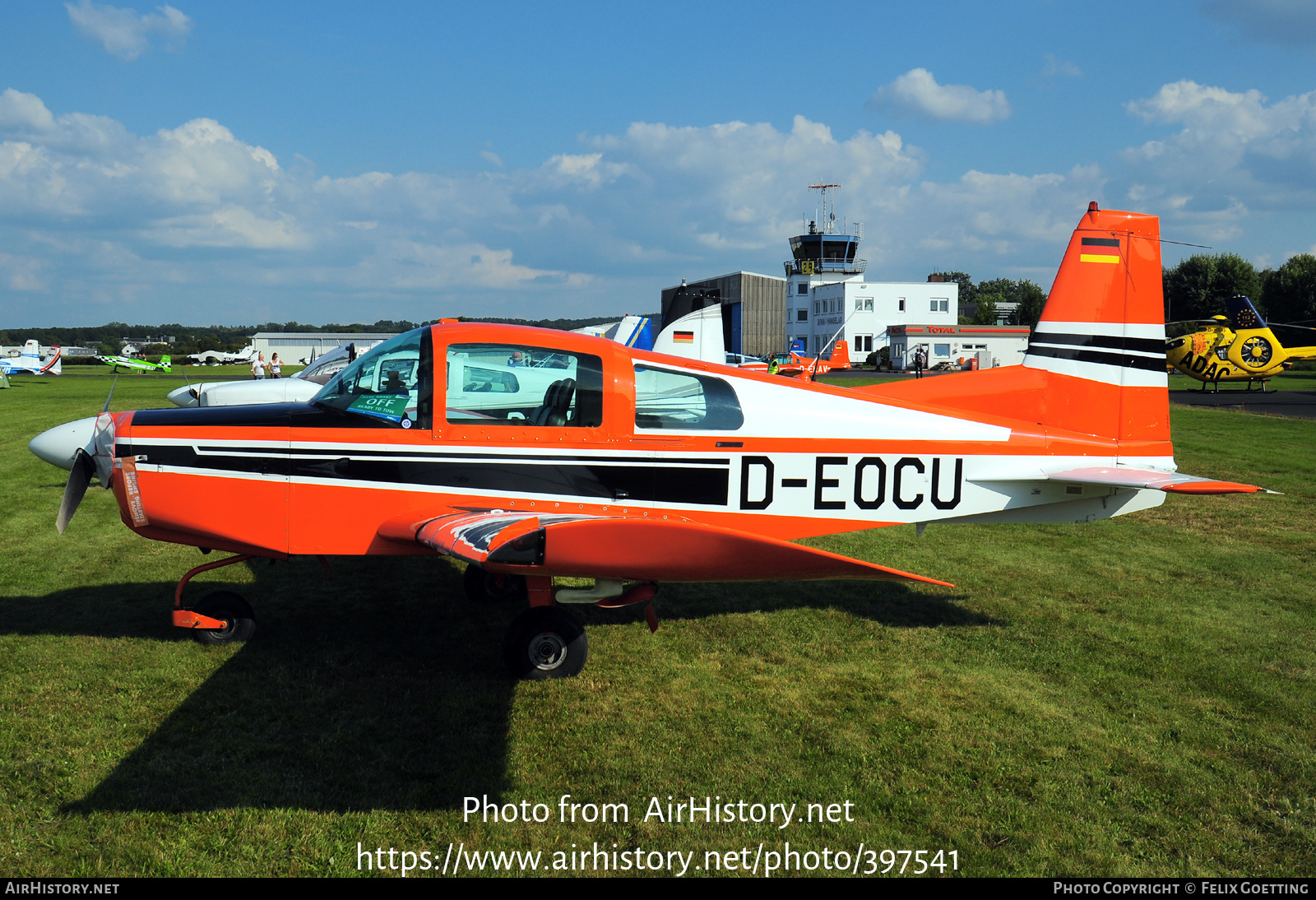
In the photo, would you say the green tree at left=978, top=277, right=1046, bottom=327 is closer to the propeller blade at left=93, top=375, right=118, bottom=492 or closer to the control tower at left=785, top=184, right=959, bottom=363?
the control tower at left=785, top=184, right=959, bottom=363

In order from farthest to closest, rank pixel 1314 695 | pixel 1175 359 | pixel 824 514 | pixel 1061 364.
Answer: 1. pixel 1175 359
2. pixel 1061 364
3. pixel 824 514
4. pixel 1314 695

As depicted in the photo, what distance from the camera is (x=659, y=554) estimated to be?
3482 millimetres

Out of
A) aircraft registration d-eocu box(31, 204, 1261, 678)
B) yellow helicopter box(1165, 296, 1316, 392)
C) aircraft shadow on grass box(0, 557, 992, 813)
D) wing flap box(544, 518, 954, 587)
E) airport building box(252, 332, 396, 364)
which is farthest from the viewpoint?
airport building box(252, 332, 396, 364)

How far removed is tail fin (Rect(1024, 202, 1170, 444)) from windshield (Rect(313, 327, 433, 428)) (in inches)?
178

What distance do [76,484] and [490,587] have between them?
295 cm

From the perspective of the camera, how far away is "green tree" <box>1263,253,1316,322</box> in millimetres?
59688

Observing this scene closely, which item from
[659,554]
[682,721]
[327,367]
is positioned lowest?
[682,721]

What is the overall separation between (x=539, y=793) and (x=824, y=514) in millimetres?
2611

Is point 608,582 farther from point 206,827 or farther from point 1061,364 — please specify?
point 1061,364

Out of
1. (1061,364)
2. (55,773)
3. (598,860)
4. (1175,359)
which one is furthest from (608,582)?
(1175,359)

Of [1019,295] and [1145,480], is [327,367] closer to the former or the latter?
[1145,480]

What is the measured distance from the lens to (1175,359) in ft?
112

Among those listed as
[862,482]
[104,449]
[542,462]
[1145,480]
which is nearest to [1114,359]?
[1145,480]

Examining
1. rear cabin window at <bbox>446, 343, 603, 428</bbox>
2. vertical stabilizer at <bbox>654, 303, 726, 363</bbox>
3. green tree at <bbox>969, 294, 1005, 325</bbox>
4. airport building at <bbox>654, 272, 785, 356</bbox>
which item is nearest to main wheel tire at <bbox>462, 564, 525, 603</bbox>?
rear cabin window at <bbox>446, 343, 603, 428</bbox>
